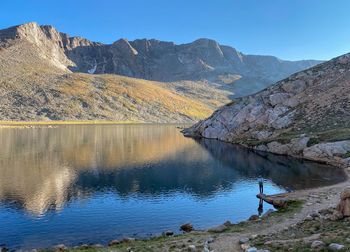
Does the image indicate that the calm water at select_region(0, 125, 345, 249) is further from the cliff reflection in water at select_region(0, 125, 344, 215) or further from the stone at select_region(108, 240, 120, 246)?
the stone at select_region(108, 240, 120, 246)

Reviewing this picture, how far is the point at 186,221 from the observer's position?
2744 cm

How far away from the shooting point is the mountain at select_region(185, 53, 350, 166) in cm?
6038

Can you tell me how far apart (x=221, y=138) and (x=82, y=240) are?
290 ft

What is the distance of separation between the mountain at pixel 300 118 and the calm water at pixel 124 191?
6.57 m

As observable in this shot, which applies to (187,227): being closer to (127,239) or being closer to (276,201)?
A: (127,239)

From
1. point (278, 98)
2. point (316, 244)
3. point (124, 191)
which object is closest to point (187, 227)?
point (316, 244)

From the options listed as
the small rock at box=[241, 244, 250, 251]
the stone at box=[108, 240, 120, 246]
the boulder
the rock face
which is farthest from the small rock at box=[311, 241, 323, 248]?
the boulder

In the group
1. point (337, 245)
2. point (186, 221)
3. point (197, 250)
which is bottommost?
point (186, 221)

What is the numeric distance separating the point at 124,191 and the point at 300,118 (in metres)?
61.8

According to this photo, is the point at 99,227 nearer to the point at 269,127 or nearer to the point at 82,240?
the point at 82,240

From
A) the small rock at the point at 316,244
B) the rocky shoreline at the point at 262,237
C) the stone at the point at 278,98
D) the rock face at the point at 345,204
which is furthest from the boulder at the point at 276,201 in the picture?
the stone at the point at 278,98

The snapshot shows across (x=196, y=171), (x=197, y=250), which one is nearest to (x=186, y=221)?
(x=197, y=250)

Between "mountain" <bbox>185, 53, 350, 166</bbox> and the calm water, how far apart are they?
6573 millimetres

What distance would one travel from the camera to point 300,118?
78812 mm
